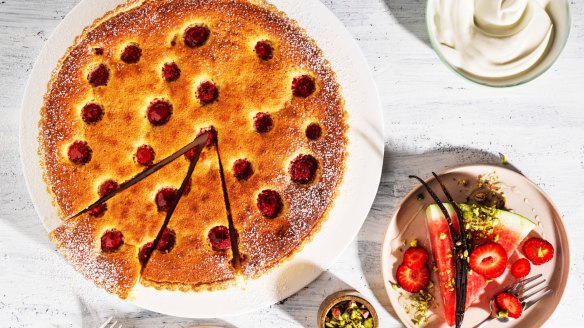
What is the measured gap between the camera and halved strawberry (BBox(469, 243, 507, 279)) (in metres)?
2.49

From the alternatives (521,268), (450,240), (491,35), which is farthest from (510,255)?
(491,35)

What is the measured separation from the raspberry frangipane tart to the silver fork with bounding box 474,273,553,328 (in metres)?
0.92

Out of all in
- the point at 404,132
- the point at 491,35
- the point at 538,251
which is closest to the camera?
the point at 491,35

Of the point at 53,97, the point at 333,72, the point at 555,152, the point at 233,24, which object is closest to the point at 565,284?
the point at 555,152

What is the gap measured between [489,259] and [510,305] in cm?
23

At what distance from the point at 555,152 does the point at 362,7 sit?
1.16 m

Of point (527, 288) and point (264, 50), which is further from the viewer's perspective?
point (527, 288)

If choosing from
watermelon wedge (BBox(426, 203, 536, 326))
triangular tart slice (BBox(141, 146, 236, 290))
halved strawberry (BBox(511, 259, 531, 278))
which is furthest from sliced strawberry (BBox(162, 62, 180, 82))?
halved strawberry (BBox(511, 259, 531, 278))

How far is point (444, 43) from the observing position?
2445 mm

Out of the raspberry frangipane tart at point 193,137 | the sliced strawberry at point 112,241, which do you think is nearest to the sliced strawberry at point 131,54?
the raspberry frangipane tart at point 193,137

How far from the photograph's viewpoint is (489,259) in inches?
98.5

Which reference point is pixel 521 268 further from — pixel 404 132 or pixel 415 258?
pixel 404 132

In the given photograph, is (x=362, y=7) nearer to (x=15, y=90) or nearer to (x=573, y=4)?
(x=573, y=4)

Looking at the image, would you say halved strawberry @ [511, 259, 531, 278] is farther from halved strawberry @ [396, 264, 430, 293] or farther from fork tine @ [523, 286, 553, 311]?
halved strawberry @ [396, 264, 430, 293]
